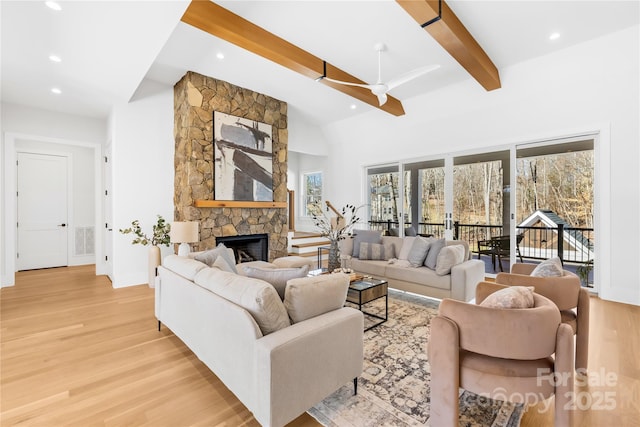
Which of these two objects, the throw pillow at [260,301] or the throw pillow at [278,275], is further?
the throw pillow at [278,275]

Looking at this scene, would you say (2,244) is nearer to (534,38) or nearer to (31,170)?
(31,170)

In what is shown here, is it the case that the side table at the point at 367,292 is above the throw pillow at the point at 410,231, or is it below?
below

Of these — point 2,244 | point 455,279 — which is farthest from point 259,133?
point 2,244

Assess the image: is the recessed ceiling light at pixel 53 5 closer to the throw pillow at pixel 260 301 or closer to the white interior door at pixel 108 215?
the throw pillow at pixel 260 301

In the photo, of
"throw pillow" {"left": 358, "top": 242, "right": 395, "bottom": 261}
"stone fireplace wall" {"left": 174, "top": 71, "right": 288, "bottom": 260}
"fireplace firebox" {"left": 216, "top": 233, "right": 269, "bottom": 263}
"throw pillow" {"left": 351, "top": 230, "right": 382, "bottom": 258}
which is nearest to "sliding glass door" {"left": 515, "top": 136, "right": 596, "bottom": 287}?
"throw pillow" {"left": 358, "top": 242, "right": 395, "bottom": 261}

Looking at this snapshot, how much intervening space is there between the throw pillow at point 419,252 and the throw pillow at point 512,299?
2279 mm

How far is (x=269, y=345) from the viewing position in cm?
142

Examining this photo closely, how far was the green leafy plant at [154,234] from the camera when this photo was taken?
458cm

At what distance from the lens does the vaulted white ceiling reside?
102 inches

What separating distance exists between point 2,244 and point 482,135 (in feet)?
26.6

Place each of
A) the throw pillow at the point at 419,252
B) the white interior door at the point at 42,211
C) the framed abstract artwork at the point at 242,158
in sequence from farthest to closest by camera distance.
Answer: the white interior door at the point at 42,211, the framed abstract artwork at the point at 242,158, the throw pillow at the point at 419,252

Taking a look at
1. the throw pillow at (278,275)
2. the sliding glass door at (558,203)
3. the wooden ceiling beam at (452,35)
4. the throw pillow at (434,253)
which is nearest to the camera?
the throw pillow at (278,275)

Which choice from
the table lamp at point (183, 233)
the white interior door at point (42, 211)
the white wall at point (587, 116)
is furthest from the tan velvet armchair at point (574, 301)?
the white interior door at point (42, 211)

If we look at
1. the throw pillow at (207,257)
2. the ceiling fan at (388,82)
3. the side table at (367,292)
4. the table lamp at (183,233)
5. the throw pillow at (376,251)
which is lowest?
the side table at (367,292)
